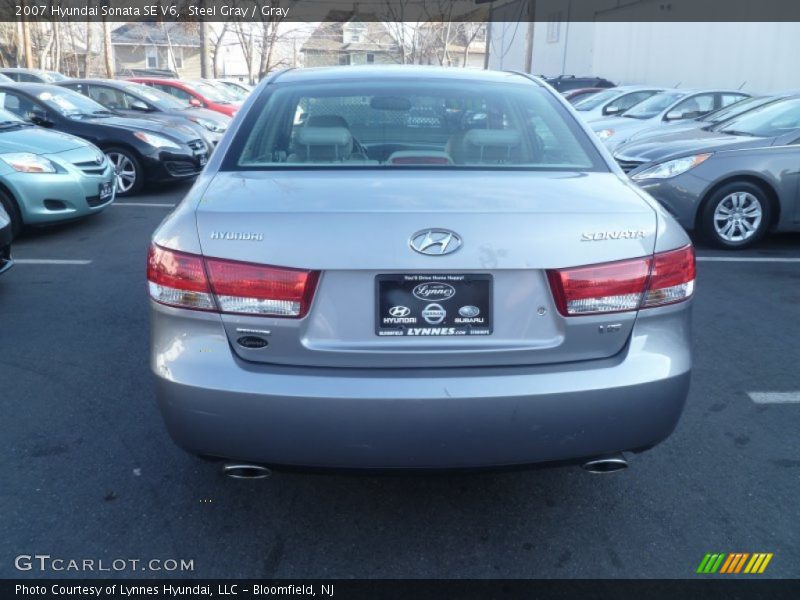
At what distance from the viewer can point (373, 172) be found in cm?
282

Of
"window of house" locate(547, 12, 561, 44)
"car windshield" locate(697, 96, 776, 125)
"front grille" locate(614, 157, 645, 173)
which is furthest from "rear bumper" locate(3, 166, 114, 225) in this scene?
"window of house" locate(547, 12, 561, 44)

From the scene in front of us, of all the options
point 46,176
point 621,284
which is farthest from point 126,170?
point 621,284

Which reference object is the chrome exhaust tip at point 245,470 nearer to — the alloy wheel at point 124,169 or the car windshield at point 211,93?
the alloy wheel at point 124,169

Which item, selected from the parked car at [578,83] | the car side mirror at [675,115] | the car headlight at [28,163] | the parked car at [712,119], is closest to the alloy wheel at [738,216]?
the parked car at [712,119]

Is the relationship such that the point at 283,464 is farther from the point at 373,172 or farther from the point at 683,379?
the point at 683,379

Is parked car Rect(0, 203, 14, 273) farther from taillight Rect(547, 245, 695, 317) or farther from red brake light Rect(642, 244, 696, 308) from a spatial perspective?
red brake light Rect(642, 244, 696, 308)

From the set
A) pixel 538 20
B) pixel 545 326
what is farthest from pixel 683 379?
pixel 538 20

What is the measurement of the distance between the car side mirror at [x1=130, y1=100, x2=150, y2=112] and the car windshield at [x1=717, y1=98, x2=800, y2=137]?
9.29 metres

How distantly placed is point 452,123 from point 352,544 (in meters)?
1.90

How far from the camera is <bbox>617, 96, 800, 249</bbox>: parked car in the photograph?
734 centimetres

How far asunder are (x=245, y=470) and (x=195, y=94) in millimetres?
15918

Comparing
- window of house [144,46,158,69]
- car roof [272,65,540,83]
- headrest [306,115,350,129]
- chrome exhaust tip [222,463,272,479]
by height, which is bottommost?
chrome exhaust tip [222,463,272,479]

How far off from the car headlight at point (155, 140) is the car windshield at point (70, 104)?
910mm

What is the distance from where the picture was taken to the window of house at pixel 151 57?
194 ft
